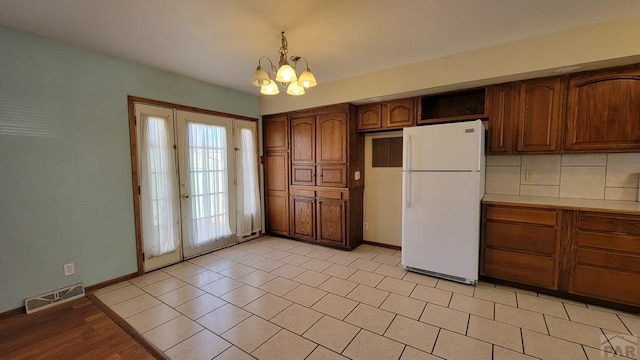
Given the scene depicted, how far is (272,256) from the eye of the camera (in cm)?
368

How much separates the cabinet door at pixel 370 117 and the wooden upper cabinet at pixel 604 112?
1943 mm

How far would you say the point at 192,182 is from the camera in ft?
11.7

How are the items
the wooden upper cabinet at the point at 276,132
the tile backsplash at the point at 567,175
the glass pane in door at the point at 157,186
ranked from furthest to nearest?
the wooden upper cabinet at the point at 276,132 → the glass pane in door at the point at 157,186 → the tile backsplash at the point at 567,175

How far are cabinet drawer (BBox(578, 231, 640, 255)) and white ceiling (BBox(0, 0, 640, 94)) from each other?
1.81 metres

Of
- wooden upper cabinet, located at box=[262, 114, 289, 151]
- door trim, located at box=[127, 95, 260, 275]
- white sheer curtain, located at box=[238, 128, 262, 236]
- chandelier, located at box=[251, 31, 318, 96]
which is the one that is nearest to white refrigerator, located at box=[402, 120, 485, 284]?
chandelier, located at box=[251, 31, 318, 96]

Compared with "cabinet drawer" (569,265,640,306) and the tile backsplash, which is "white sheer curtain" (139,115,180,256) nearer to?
the tile backsplash

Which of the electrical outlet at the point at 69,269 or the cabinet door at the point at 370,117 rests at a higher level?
the cabinet door at the point at 370,117

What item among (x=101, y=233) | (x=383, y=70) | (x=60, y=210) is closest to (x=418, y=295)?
(x=383, y=70)

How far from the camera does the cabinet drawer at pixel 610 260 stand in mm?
2168

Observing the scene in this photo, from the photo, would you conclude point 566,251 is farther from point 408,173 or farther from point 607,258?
point 408,173

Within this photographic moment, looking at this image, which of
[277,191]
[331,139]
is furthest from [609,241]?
[277,191]

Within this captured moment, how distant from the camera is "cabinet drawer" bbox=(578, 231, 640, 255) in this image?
85.2 inches

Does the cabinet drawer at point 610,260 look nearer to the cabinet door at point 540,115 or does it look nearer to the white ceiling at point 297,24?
the cabinet door at point 540,115

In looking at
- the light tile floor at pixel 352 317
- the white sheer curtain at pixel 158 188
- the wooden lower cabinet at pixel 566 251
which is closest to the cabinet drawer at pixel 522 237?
the wooden lower cabinet at pixel 566 251
